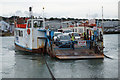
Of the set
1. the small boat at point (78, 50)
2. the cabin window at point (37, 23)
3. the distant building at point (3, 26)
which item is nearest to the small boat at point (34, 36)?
the cabin window at point (37, 23)

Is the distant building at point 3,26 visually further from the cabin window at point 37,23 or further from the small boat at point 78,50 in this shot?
the small boat at point 78,50

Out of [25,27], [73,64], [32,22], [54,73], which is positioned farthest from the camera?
[25,27]

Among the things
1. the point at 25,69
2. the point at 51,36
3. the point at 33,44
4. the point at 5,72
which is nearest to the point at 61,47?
the point at 51,36

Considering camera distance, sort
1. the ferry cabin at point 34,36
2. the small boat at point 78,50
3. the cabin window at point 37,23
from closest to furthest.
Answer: the small boat at point 78,50 → the ferry cabin at point 34,36 → the cabin window at point 37,23

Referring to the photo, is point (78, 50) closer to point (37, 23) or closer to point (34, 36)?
point (34, 36)

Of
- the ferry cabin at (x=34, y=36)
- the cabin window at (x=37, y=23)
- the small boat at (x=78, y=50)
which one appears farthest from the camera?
the cabin window at (x=37, y=23)

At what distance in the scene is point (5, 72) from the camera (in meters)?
14.9

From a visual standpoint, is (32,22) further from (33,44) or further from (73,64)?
(73,64)

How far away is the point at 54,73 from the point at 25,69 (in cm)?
278

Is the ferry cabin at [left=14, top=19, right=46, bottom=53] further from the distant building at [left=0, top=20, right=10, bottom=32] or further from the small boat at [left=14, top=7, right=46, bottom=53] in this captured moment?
the distant building at [left=0, top=20, right=10, bottom=32]

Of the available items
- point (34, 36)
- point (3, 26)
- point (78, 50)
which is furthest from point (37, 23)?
point (3, 26)

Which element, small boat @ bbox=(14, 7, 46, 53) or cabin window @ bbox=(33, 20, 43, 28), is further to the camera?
cabin window @ bbox=(33, 20, 43, 28)

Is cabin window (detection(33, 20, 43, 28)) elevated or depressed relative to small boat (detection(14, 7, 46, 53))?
elevated

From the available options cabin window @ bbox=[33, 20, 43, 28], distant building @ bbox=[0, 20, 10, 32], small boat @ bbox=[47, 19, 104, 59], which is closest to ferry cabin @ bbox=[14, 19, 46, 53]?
cabin window @ bbox=[33, 20, 43, 28]
